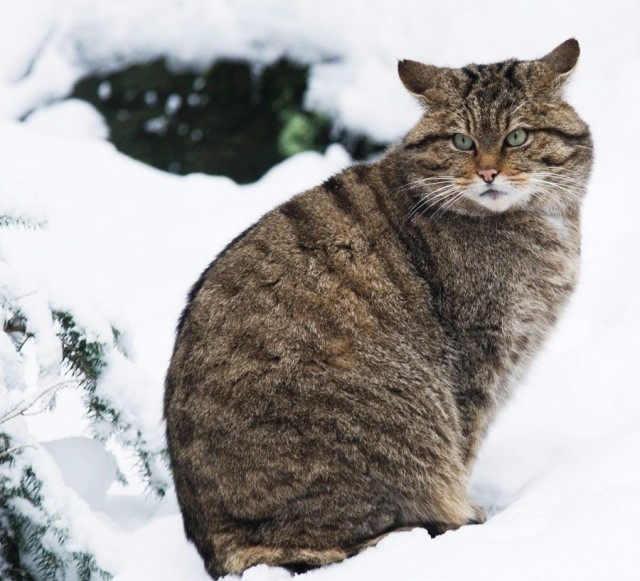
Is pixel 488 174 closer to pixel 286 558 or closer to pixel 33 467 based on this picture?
pixel 286 558

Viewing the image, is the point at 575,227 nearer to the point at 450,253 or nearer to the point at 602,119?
the point at 450,253

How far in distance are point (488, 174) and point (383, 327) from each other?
0.61 meters

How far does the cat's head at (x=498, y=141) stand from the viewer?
11.2ft

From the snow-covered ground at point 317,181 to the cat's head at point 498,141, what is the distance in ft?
2.49

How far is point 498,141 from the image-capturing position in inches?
134

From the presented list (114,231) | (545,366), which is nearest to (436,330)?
(545,366)

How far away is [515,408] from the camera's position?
397 centimetres

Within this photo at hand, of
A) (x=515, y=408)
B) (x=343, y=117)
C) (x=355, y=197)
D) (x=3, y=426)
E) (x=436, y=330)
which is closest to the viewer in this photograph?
(x=3, y=426)

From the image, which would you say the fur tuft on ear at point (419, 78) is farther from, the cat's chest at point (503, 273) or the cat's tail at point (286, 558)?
the cat's tail at point (286, 558)

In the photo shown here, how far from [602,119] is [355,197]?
2641mm

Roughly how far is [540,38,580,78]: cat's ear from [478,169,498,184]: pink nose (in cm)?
44

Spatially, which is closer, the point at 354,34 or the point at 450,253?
the point at 450,253

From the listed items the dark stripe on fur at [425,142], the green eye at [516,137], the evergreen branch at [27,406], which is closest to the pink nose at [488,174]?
the green eye at [516,137]

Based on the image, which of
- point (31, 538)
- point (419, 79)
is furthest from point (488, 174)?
point (31, 538)
